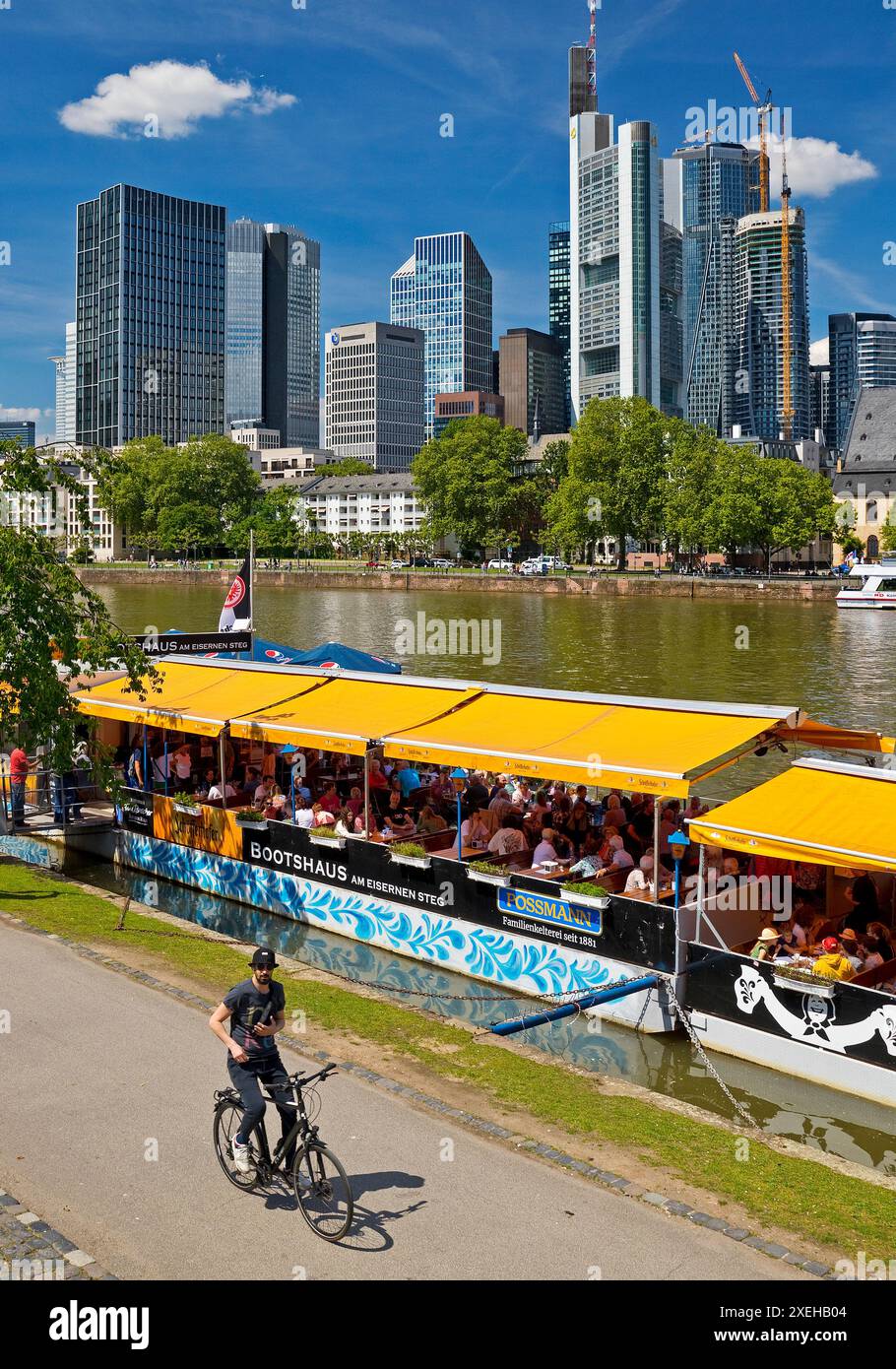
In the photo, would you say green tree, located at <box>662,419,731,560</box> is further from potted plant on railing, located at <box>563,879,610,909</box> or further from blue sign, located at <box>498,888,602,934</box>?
potted plant on railing, located at <box>563,879,610,909</box>

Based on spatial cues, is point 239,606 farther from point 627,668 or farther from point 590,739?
point 627,668

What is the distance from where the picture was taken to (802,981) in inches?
530

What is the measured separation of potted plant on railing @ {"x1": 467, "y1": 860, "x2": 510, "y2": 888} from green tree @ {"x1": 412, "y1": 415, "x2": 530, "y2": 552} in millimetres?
139325

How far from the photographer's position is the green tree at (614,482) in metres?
133

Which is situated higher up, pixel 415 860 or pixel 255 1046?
pixel 255 1046

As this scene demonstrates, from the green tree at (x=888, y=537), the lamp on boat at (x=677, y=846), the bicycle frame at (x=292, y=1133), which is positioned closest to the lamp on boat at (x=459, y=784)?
the lamp on boat at (x=677, y=846)

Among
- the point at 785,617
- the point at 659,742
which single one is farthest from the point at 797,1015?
the point at 785,617

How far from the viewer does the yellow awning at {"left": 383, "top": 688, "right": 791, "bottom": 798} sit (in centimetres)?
1557

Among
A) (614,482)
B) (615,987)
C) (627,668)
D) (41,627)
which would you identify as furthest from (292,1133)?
(614,482)

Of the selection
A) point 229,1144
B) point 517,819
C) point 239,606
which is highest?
point 239,606

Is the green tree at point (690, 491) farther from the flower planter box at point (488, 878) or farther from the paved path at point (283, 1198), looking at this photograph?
the paved path at point (283, 1198)

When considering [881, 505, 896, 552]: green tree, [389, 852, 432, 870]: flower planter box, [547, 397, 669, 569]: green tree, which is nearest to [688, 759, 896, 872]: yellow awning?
[389, 852, 432, 870]: flower planter box

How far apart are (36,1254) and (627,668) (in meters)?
54.0
